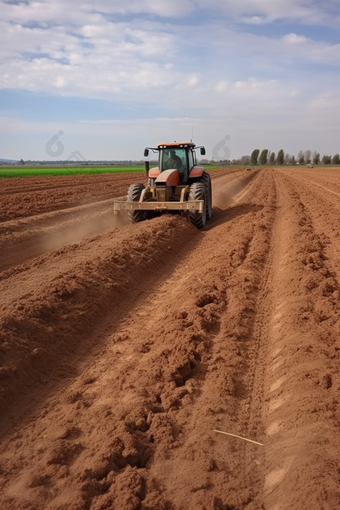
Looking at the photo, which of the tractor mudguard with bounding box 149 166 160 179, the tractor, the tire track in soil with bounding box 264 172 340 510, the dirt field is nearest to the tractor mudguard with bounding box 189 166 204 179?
the tractor

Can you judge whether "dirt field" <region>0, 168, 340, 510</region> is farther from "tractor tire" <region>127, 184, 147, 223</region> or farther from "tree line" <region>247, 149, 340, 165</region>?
"tree line" <region>247, 149, 340, 165</region>

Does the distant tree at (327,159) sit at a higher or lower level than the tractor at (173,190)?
higher

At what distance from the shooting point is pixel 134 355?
521 centimetres

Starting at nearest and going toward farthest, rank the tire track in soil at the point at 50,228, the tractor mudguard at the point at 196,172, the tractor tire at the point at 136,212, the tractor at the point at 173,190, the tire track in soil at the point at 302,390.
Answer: the tire track in soil at the point at 302,390 < the tire track in soil at the point at 50,228 < the tractor at the point at 173,190 < the tractor tire at the point at 136,212 < the tractor mudguard at the point at 196,172

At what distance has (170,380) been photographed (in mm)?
4516

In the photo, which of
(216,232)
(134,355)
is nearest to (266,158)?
(216,232)

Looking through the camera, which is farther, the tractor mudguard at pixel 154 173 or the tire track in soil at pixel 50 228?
the tractor mudguard at pixel 154 173

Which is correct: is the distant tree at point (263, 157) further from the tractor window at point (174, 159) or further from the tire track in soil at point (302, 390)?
the tire track in soil at point (302, 390)

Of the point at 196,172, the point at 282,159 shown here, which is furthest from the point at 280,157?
the point at 196,172

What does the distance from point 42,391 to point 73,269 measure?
131 inches

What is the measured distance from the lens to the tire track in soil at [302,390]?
3037 mm

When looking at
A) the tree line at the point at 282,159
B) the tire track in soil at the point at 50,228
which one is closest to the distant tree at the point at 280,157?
the tree line at the point at 282,159

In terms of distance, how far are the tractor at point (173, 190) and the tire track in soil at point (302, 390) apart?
4907 mm

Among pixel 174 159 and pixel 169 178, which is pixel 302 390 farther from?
pixel 174 159
